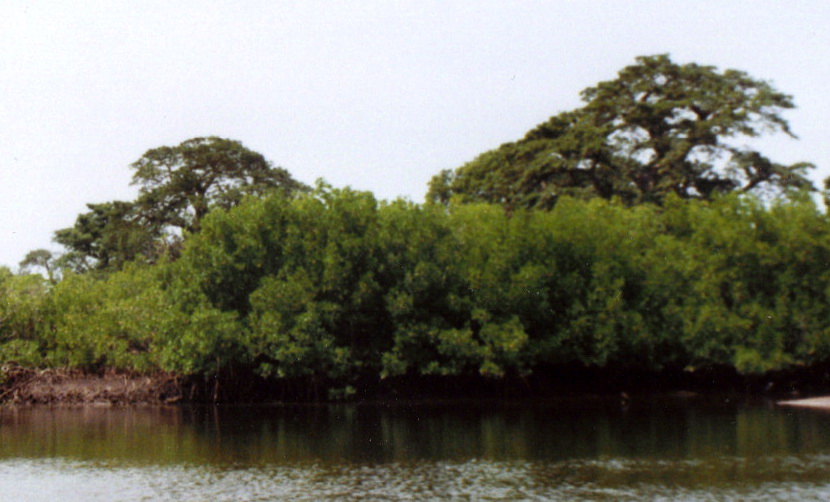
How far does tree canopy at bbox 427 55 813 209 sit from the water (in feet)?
64.8

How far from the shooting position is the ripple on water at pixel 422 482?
74.2ft

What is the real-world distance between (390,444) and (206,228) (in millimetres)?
20571

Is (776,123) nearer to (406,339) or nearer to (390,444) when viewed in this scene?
(406,339)

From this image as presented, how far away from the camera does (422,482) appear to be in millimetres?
24578

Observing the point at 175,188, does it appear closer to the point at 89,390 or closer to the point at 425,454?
the point at 89,390

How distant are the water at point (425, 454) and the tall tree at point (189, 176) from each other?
2407 centimetres

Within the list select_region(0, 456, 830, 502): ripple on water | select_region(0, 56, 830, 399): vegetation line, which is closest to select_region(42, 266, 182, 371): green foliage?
select_region(0, 56, 830, 399): vegetation line

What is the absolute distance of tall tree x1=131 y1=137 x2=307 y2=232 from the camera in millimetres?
66000

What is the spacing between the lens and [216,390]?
4881 cm

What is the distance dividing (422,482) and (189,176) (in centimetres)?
4530

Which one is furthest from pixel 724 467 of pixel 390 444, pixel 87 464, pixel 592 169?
pixel 592 169

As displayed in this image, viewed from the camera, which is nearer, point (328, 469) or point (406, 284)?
point (328, 469)

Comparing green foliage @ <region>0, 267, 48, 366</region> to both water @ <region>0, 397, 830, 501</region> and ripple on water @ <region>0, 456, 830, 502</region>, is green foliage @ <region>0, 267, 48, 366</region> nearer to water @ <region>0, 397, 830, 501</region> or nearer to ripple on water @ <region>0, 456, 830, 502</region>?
water @ <region>0, 397, 830, 501</region>

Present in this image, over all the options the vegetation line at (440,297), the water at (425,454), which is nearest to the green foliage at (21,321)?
the vegetation line at (440,297)
